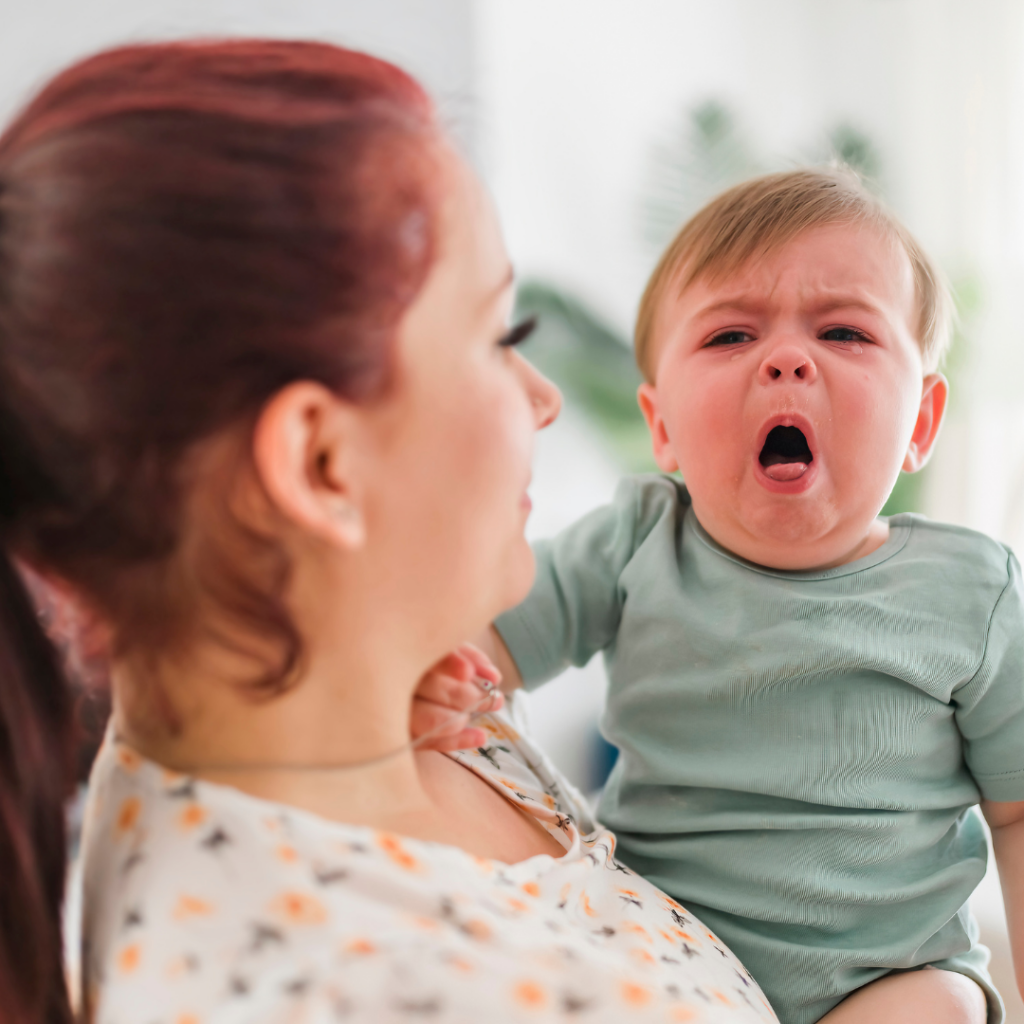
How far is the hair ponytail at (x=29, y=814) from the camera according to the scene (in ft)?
1.92

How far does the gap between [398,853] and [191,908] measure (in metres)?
0.13

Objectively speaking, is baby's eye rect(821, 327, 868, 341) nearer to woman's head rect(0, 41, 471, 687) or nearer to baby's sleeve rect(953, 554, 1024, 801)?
baby's sleeve rect(953, 554, 1024, 801)

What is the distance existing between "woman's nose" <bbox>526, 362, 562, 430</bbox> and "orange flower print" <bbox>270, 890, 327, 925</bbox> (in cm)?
36

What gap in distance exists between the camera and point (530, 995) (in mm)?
550

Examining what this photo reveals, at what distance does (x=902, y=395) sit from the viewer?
953 millimetres

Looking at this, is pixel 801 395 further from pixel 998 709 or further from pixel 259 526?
pixel 259 526

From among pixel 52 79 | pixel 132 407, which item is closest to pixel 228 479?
pixel 132 407

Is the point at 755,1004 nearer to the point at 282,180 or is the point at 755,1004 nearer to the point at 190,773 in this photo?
the point at 190,773

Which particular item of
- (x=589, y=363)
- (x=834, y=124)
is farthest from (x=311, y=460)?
(x=834, y=124)

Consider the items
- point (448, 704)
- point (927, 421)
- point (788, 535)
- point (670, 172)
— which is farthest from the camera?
point (670, 172)

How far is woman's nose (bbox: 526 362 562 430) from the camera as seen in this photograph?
2.39 feet

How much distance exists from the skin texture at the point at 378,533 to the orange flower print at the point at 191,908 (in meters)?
0.08

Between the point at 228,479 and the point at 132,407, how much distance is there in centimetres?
7

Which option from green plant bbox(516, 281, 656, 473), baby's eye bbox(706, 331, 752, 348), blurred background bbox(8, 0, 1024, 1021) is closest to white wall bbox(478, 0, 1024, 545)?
blurred background bbox(8, 0, 1024, 1021)
